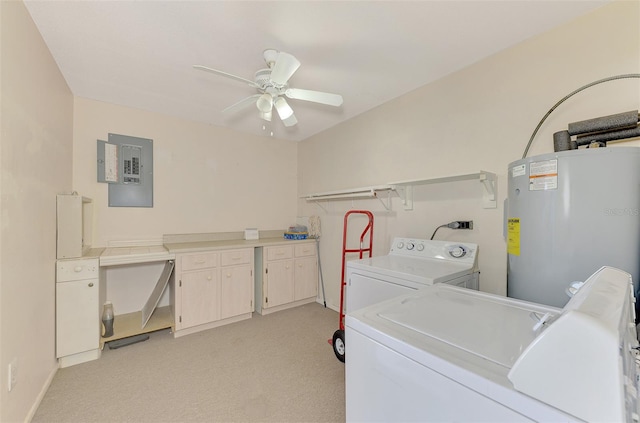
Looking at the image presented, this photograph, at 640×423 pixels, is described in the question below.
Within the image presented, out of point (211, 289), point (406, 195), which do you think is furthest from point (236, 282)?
point (406, 195)

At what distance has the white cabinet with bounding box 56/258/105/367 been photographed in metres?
2.17

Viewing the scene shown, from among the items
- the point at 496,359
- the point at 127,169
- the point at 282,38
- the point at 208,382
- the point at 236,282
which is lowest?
the point at 208,382

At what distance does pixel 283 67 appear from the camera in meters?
1.66

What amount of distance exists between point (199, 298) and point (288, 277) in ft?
3.66

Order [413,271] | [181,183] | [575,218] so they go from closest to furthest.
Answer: [575,218]
[413,271]
[181,183]

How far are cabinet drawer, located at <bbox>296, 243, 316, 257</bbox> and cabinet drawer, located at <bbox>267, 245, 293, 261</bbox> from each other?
0.11 m

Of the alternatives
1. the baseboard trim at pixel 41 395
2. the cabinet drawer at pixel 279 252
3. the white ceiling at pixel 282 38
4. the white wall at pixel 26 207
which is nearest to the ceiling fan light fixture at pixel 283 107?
the white ceiling at pixel 282 38

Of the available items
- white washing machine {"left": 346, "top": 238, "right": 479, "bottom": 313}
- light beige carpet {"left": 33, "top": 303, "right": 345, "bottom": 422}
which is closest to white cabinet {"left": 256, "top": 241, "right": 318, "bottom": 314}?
light beige carpet {"left": 33, "top": 303, "right": 345, "bottom": 422}

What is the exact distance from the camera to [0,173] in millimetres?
1317

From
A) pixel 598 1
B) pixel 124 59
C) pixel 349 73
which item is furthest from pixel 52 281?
pixel 598 1

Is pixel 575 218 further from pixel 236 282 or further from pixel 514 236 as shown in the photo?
pixel 236 282

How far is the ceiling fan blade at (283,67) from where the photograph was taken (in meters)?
1.58

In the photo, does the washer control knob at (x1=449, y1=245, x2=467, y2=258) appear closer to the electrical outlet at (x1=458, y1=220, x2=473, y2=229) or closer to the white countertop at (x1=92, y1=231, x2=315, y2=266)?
the electrical outlet at (x1=458, y1=220, x2=473, y2=229)

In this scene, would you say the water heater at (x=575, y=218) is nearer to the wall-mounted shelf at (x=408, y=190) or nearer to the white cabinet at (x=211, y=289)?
the wall-mounted shelf at (x=408, y=190)
